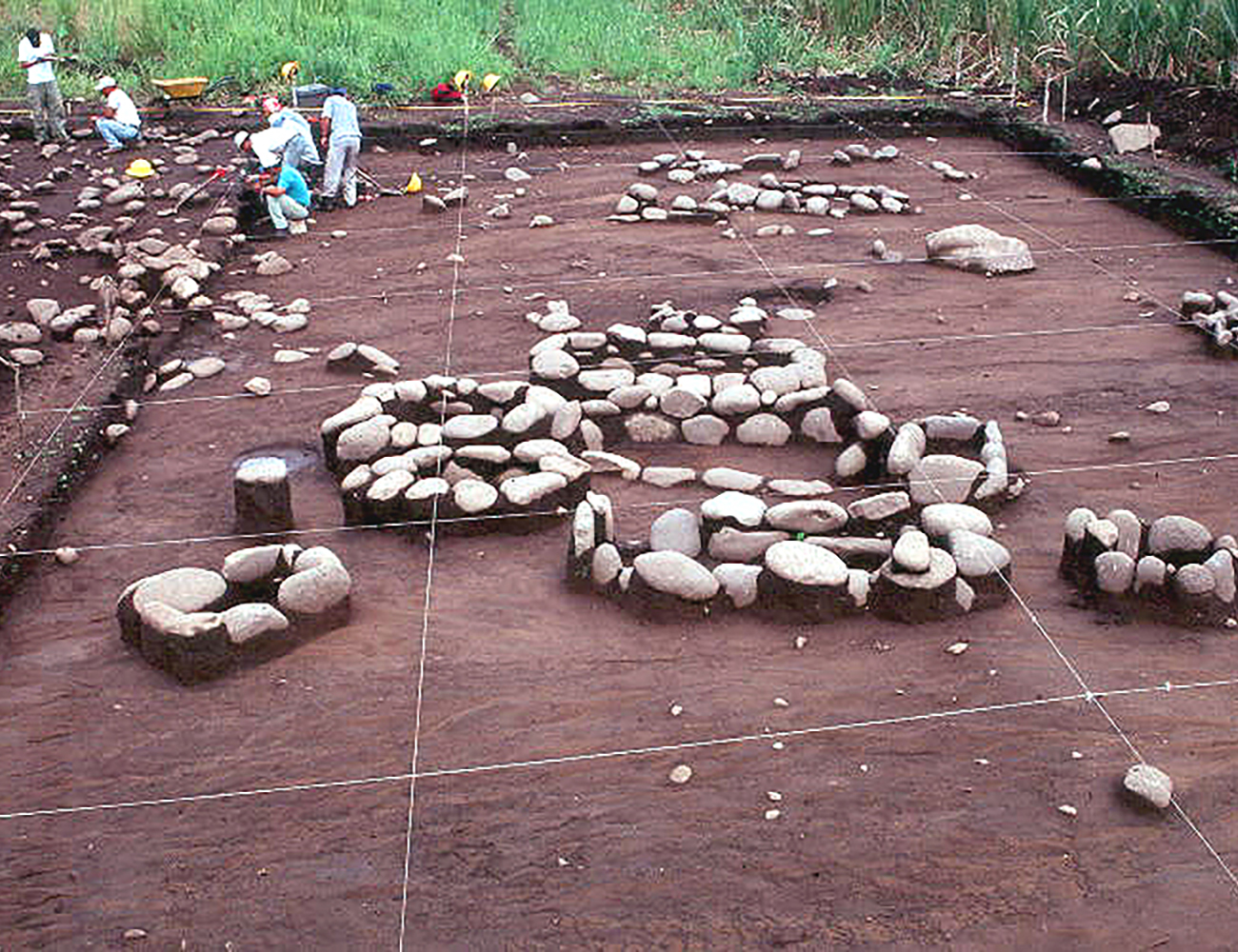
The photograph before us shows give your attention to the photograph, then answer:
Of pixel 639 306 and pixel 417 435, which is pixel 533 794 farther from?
pixel 639 306

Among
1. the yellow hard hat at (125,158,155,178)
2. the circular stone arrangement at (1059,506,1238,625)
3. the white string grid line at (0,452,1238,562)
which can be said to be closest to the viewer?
the circular stone arrangement at (1059,506,1238,625)

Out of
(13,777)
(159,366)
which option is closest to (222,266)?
(159,366)

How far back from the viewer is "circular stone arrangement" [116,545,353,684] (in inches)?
173

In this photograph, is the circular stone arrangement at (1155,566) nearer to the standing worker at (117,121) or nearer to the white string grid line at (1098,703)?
the white string grid line at (1098,703)

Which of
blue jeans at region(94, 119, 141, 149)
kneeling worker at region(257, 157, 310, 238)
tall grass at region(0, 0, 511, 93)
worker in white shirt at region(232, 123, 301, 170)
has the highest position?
tall grass at region(0, 0, 511, 93)

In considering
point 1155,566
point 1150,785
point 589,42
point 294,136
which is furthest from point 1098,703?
point 589,42

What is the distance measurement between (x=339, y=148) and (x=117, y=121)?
324 cm

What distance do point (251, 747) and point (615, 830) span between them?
4.00 feet

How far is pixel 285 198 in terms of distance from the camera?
10008 mm

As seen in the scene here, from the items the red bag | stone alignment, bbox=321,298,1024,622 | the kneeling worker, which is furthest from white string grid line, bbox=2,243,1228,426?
the red bag

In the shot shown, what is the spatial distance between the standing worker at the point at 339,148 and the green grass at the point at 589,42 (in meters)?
3.78

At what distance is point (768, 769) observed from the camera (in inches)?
154

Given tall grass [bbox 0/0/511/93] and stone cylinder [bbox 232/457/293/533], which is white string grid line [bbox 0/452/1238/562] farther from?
tall grass [bbox 0/0/511/93]

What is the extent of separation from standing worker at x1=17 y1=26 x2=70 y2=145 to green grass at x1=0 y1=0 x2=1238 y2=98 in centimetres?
187
